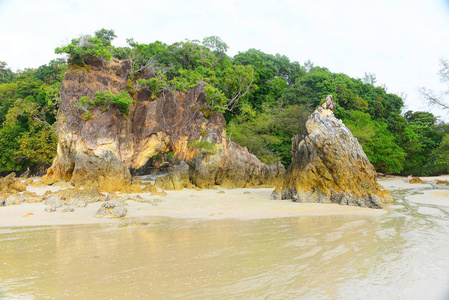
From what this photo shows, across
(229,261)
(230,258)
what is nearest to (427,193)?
(230,258)

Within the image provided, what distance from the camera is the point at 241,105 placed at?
25.6m

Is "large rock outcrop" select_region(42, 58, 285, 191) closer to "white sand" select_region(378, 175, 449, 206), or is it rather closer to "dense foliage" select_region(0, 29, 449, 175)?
"dense foliage" select_region(0, 29, 449, 175)

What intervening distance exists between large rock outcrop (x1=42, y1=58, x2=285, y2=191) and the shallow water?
9346mm

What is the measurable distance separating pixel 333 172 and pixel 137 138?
12.6 m

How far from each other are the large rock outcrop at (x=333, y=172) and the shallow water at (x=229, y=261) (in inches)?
138

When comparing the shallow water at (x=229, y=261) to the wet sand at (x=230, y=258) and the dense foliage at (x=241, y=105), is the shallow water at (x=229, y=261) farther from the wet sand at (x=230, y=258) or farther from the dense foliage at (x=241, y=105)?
the dense foliage at (x=241, y=105)

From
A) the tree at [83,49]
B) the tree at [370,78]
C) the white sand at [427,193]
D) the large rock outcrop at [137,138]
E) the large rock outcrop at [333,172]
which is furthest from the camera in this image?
the tree at [370,78]

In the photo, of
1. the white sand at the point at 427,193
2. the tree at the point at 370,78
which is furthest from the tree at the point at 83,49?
the tree at the point at 370,78

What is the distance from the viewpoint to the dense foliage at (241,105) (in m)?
20.2

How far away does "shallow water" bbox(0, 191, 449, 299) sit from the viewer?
3.28 meters

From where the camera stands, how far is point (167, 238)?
19.2 feet

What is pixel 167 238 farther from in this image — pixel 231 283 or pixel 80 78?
pixel 80 78

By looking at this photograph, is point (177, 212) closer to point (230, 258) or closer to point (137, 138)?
point (230, 258)

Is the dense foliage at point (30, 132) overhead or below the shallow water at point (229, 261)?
overhead
